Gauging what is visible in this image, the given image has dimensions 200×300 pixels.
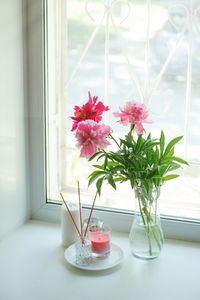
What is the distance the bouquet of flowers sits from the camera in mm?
1050

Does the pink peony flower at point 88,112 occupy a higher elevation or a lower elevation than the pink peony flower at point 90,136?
Answer: higher

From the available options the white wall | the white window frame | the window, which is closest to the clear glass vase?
the white window frame

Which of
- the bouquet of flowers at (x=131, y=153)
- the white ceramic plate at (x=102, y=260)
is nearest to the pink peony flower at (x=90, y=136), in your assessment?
the bouquet of flowers at (x=131, y=153)

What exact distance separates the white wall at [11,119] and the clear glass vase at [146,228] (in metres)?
0.49

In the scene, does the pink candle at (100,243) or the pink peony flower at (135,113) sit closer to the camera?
the pink peony flower at (135,113)

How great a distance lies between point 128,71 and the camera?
1655 mm

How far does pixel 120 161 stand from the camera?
1162 millimetres

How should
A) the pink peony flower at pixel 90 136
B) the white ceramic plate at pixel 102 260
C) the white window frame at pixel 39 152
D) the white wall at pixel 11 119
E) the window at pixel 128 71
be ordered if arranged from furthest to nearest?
the window at pixel 128 71 < the white window frame at pixel 39 152 < the white wall at pixel 11 119 < the white ceramic plate at pixel 102 260 < the pink peony flower at pixel 90 136

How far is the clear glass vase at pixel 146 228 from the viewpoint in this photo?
119 centimetres

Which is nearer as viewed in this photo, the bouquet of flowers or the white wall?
the bouquet of flowers

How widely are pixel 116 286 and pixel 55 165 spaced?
68 cm

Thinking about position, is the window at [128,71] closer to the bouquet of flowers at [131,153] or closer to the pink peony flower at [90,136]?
the bouquet of flowers at [131,153]

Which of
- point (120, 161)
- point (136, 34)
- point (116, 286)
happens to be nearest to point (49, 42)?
point (136, 34)

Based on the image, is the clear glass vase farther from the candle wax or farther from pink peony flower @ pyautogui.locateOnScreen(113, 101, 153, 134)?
pink peony flower @ pyautogui.locateOnScreen(113, 101, 153, 134)
